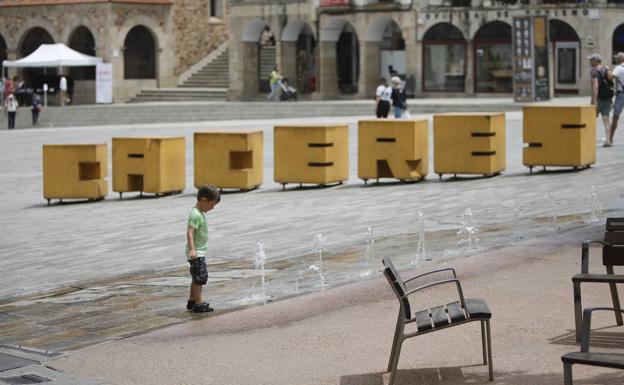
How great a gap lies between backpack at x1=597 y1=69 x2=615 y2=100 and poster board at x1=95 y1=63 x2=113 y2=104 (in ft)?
125

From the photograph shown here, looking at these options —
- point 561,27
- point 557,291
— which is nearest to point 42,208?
point 557,291

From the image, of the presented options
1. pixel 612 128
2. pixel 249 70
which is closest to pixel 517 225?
pixel 612 128

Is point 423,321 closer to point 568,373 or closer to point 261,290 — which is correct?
point 568,373

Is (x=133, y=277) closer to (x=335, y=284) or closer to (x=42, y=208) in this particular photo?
(x=335, y=284)

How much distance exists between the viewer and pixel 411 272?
13273 millimetres

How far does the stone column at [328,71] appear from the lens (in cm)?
5894

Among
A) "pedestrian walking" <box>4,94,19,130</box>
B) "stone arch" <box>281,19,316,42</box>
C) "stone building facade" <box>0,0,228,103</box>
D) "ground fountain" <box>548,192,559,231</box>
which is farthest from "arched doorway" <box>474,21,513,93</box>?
"ground fountain" <box>548,192,559,231</box>

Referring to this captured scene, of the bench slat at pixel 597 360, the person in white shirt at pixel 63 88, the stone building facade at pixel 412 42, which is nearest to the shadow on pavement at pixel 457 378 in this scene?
the bench slat at pixel 597 360

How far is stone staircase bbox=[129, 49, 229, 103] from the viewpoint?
63.1 m

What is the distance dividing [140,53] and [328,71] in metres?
12.2

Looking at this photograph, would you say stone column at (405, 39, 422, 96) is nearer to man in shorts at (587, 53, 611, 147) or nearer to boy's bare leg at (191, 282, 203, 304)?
man in shorts at (587, 53, 611, 147)

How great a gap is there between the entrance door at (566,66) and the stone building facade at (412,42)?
0.12ft

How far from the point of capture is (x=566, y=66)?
52812 mm

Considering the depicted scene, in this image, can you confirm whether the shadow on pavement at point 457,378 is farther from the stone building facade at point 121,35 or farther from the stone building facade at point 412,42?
the stone building facade at point 121,35
